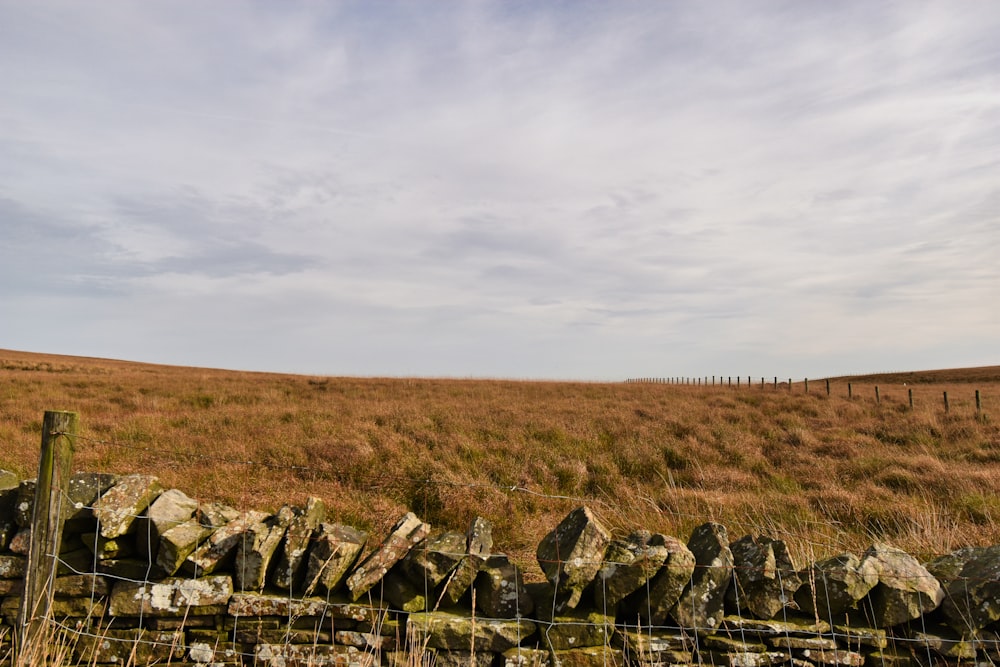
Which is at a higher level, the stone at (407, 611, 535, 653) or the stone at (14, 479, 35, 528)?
the stone at (14, 479, 35, 528)

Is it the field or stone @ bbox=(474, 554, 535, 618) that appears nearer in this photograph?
stone @ bbox=(474, 554, 535, 618)

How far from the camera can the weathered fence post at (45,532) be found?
401 centimetres

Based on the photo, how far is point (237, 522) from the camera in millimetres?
4109

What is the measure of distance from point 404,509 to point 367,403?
1012 cm

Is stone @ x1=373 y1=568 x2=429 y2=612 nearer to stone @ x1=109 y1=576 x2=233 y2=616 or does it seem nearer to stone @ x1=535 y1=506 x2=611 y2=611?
stone @ x1=535 y1=506 x2=611 y2=611

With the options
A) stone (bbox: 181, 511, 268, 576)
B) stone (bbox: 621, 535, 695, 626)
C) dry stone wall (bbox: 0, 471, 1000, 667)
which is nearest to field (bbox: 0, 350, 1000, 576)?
dry stone wall (bbox: 0, 471, 1000, 667)

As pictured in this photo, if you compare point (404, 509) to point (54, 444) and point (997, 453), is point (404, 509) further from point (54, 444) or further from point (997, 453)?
point (997, 453)

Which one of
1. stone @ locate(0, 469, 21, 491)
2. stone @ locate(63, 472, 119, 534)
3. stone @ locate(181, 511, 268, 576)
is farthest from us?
stone @ locate(0, 469, 21, 491)

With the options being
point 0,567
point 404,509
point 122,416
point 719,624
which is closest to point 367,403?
point 122,416

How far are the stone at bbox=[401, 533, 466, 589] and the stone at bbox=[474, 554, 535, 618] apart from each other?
21cm

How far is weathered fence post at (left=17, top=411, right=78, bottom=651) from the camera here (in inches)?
158

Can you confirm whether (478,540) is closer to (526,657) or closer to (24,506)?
(526,657)

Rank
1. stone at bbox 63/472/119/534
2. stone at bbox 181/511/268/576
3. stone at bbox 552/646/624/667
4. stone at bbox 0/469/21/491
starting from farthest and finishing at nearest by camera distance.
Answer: stone at bbox 0/469/21/491, stone at bbox 63/472/119/534, stone at bbox 181/511/268/576, stone at bbox 552/646/624/667

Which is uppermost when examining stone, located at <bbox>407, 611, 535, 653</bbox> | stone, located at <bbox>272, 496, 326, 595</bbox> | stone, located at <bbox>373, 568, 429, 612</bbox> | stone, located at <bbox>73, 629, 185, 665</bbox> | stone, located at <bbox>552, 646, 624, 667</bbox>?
stone, located at <bbox>272, 496, 326, 595</bbox>
